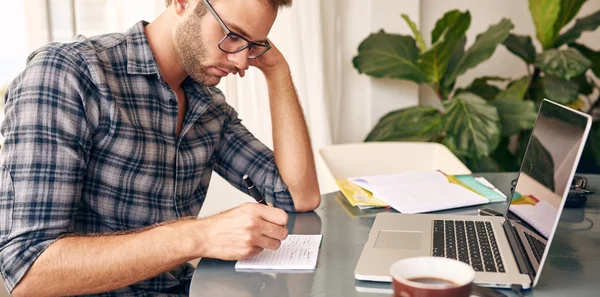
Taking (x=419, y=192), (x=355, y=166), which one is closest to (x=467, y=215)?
(x=419, y=192)

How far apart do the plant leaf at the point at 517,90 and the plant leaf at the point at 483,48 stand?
0.69 feet

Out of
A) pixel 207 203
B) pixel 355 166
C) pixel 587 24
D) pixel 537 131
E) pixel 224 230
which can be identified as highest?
pixel 587 24

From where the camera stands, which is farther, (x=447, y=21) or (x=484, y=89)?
(x=484, y=89)

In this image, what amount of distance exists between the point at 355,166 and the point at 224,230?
1.19 meters

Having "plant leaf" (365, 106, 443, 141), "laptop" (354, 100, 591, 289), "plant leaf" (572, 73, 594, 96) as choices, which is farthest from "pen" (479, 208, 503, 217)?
"plant leaf" (572, 73, 594, 96)

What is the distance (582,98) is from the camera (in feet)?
10.8

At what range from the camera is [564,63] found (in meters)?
2.71

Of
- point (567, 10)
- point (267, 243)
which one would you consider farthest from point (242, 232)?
point (567, 10)

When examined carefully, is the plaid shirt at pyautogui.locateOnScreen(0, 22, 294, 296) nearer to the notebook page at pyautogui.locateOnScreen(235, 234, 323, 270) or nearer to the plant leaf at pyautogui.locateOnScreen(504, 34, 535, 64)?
the notebook page at pyautogui.locateOnScreen(235, 234, 323, 270)

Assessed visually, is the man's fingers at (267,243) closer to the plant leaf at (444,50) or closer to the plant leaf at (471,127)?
the plant leaf at (471,127)

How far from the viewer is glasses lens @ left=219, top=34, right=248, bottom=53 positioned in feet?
4.55

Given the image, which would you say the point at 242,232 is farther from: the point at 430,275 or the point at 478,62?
the point at 478,62

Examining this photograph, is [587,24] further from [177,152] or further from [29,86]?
[29,86]

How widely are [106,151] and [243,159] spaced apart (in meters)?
0.44
